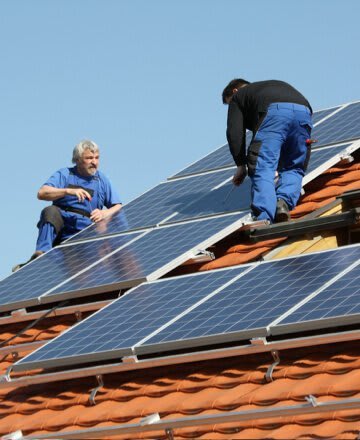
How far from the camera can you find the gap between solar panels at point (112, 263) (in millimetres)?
11008

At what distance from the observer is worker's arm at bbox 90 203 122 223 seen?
1371 centimetres

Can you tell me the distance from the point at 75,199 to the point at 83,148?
54 cm

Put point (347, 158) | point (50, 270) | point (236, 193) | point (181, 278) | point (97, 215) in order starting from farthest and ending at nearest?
point (97, 215)
point (347, 158)
point (236, 193)
point (50, 270)
point (181, 278)

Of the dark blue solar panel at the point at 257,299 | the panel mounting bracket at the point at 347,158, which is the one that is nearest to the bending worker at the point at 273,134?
the panel mounting bracket at the point at 347,158

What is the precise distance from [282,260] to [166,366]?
125 cm

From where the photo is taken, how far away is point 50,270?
40.3ft

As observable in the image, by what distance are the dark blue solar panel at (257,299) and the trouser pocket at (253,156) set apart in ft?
6.02

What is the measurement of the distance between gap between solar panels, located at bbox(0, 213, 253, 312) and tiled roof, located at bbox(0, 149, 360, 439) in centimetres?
73

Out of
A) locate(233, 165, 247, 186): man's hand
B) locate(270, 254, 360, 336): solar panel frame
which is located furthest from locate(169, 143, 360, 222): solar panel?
locate(270, 254, 360, 336): solar panel frame

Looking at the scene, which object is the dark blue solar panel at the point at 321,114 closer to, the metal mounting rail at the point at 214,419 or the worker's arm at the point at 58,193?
the worker's arm at the point at 58,193

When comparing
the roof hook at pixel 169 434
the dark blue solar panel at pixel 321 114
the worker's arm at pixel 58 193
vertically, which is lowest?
the roof hook at pixel 169 434

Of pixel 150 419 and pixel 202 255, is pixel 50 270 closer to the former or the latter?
pixel 202 255

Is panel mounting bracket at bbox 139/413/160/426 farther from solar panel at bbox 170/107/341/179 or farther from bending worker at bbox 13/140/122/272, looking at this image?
solar panel at bbox 170/107/341/179

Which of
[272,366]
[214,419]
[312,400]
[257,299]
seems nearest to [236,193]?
[257,299]
